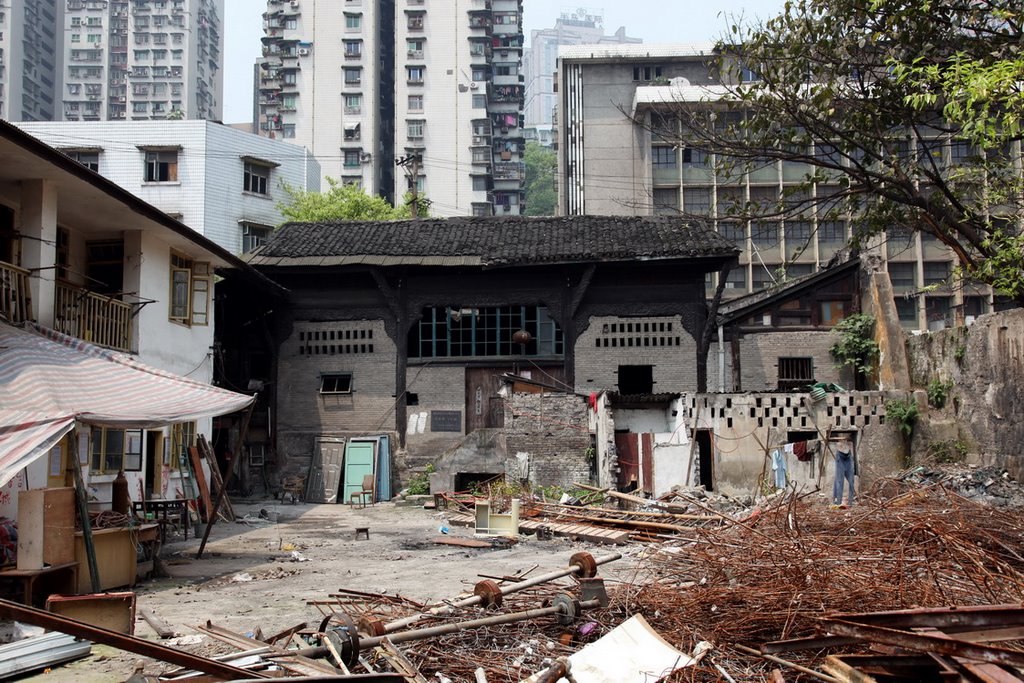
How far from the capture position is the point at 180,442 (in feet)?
53.8

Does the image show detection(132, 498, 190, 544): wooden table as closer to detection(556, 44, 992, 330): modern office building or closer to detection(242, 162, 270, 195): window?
detection(242, 162, 270, 195): window

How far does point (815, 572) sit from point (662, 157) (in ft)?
118

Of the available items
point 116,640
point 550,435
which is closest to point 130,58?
point 550,435

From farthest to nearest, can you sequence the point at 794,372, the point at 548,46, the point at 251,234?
the point at 548,46
the point at 251,234
the point at 794,372

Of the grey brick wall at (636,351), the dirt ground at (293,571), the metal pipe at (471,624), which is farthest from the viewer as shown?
the grey brick wall at (636,351)

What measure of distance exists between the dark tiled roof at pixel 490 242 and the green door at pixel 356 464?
4586mm

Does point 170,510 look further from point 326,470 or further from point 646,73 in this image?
point 646,73

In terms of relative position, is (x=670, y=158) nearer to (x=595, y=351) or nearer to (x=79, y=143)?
(x=595, y=351)

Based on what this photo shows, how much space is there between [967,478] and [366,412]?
13611 millimetres

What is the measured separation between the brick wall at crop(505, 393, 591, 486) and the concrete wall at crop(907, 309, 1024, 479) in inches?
270

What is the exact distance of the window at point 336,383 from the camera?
72.6ft

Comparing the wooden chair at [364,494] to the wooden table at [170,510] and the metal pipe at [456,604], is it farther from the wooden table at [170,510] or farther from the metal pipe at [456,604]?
the metal pipe at [456,604]

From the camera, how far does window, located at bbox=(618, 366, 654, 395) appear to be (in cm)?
2166

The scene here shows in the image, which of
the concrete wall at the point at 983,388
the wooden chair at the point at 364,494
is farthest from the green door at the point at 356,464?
the concrete wall at the point at 983,388
